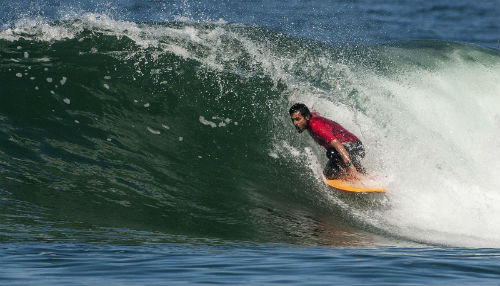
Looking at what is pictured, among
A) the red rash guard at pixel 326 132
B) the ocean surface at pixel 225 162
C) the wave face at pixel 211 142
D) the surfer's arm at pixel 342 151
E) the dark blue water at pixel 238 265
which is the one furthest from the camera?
the red rash guard at pixel 326 132

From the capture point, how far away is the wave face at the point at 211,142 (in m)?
8.69

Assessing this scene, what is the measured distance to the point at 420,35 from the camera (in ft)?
75.8

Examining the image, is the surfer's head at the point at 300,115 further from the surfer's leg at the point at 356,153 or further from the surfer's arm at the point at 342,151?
the surfer's leg at the point at 356,153

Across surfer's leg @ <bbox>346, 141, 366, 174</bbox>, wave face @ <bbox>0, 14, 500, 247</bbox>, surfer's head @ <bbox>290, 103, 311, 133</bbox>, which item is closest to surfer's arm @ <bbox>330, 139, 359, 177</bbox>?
surfer's leg @ <bbox>346, 141, 366, 174</bbox>

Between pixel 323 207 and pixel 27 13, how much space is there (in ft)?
44.3

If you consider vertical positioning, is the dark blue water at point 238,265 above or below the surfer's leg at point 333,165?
below

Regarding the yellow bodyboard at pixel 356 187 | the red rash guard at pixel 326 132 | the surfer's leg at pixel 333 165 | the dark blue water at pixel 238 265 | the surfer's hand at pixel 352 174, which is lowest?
the dark blue water at pixel 238 265

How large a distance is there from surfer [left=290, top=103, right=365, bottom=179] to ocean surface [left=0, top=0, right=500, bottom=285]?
394 millimetres

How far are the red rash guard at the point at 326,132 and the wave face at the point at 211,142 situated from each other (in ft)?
2.39

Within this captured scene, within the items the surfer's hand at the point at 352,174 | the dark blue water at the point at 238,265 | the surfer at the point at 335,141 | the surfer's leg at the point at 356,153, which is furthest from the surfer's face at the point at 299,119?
the dark blue water at the point at 238,265

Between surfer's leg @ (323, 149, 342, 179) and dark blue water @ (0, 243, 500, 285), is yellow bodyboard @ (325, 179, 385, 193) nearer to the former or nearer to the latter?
surfer's leg @ (323, 149, 342, 179)

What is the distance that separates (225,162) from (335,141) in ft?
5.39

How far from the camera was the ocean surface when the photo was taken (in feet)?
22.3

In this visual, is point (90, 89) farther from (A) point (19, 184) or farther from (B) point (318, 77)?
(B) point (318, 77)
